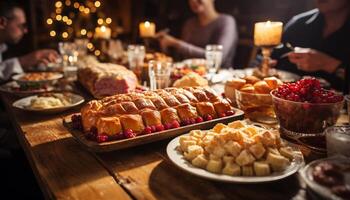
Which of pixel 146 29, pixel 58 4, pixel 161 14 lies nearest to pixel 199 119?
pixel 146 29

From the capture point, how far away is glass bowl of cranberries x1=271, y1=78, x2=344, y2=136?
1.32 metres

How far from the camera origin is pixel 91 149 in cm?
124

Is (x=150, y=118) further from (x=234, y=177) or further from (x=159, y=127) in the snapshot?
(x=234, y=177)

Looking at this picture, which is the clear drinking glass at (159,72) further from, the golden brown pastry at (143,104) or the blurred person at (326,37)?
the blurred person at (326,37)

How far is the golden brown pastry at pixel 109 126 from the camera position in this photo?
129cm

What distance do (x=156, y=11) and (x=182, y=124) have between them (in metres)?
6.28

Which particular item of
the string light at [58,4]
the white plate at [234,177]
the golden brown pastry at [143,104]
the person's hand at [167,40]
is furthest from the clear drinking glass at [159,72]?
the string light at [58,4]

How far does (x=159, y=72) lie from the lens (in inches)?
84.7

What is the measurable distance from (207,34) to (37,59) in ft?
6.87

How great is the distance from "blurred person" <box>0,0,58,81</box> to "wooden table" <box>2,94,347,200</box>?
1.67 metres

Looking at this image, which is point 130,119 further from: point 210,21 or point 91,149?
point 210,21

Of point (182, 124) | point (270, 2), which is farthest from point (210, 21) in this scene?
point (182, 124)

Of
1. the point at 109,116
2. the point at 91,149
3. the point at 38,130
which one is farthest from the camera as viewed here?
the point at 38,130

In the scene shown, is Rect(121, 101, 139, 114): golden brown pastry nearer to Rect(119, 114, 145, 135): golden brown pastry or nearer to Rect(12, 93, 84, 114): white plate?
Rect(119, 114, 145, 135): golden brown pastry
